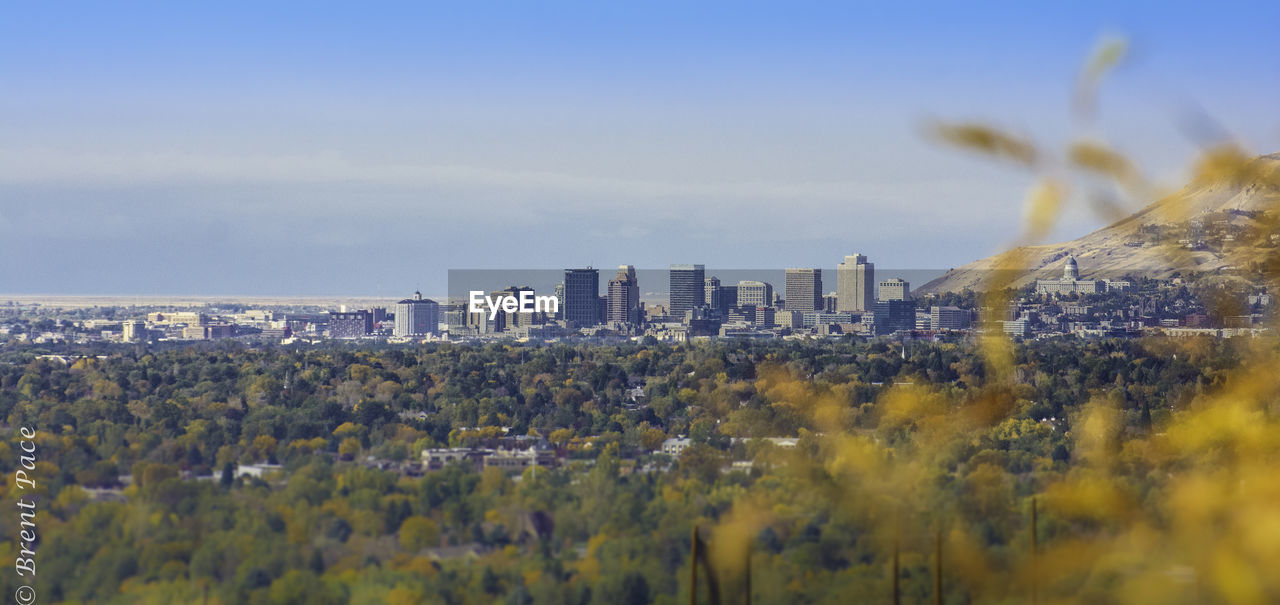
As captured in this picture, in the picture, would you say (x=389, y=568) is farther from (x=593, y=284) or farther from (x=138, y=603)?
(x=593, y=284)

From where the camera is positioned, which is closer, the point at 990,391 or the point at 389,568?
the point at 990,391

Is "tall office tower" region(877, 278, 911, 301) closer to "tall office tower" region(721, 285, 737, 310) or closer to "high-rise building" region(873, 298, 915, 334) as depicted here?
"high-rise building" region(873, 298, 915, 334)

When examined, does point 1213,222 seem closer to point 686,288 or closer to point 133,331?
point 686,288

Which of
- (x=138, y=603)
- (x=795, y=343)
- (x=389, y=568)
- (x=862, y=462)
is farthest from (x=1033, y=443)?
(x=795, y=343)

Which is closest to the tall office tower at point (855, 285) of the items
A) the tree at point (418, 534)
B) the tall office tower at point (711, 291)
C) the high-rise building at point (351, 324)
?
the tall office tower at point (711, 291)

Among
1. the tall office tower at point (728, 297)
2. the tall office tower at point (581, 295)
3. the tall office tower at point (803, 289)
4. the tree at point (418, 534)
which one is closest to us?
the tree at point (418, 534)

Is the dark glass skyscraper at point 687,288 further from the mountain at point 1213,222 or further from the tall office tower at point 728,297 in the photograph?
the mountain at point 1213,222

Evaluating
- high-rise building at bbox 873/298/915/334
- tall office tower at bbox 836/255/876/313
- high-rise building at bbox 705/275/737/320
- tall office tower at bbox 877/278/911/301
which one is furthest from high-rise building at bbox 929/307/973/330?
high-rise building at bbox 705/275/737/320
